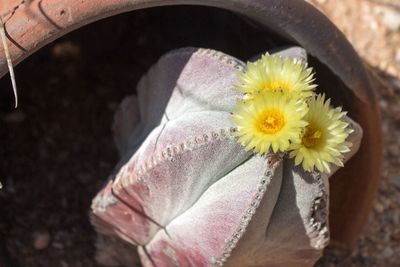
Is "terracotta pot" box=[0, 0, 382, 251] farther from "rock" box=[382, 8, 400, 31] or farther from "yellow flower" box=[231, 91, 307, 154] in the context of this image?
"rock" box=[382, 8, 400, 31]

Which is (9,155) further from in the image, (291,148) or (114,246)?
(291,148)

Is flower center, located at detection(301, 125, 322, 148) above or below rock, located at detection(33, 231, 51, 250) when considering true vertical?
above

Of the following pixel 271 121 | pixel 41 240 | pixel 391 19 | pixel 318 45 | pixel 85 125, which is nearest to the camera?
pixel 271 121

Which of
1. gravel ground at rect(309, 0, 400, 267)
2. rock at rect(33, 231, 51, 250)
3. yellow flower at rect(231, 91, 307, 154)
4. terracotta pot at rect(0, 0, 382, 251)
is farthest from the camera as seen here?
gravel ground at rect(309, 0, 400, 267)

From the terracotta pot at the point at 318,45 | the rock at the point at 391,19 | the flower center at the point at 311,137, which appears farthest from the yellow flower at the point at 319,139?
the rock at the point at 391,19

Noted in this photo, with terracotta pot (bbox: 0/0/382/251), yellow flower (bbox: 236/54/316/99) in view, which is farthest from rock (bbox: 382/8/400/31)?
yellow flower (bbox: 236/54/316/99)

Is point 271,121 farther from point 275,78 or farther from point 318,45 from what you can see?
point 318,45

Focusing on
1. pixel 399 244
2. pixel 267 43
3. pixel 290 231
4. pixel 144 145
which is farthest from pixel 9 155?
pixel 399 244

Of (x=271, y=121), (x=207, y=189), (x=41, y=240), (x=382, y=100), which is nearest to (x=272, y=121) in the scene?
(x=271, y=121)
